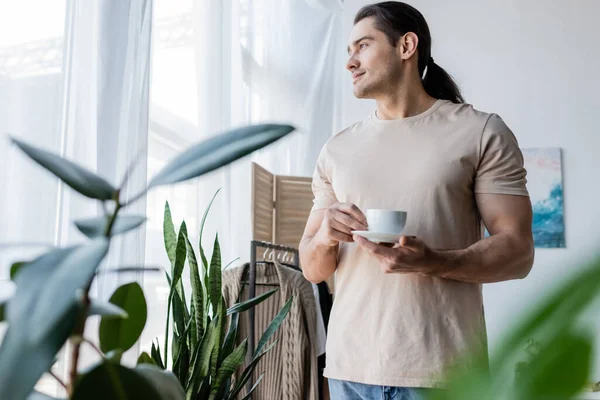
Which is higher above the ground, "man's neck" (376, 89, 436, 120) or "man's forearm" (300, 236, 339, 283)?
"man's neck" (376, 89, 436, 120)

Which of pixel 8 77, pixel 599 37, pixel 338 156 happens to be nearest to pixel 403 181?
pixel 338 156

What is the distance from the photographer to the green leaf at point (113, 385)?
0.99 ft

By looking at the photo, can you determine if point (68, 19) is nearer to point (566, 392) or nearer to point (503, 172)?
point (503, 172)

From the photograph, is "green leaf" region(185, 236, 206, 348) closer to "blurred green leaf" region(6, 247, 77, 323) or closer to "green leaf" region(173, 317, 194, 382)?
"green leaf" region(173, 317, 194, 382)

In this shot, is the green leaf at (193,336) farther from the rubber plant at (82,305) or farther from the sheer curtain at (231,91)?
the sheer curtain at (231,91)

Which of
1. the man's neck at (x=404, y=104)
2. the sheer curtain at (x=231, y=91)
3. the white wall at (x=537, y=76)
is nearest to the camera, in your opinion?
the man's neck at (x=404, y=104)

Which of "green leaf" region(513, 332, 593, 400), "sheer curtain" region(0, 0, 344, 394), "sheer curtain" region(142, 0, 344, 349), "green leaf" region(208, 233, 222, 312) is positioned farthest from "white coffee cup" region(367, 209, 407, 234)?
"sheer curtain" region(142, 0, 344, 349)

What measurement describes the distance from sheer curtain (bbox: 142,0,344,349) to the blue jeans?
1.42 metres

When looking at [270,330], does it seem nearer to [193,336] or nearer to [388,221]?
[193,336]

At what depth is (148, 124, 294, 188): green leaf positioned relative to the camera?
0.41 meters

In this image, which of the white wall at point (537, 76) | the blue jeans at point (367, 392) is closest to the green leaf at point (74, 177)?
the blue jeans at point (367, 392)

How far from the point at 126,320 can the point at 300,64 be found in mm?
4332

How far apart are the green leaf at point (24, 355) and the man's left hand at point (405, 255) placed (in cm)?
99

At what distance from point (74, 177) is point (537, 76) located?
4140 millimetres
